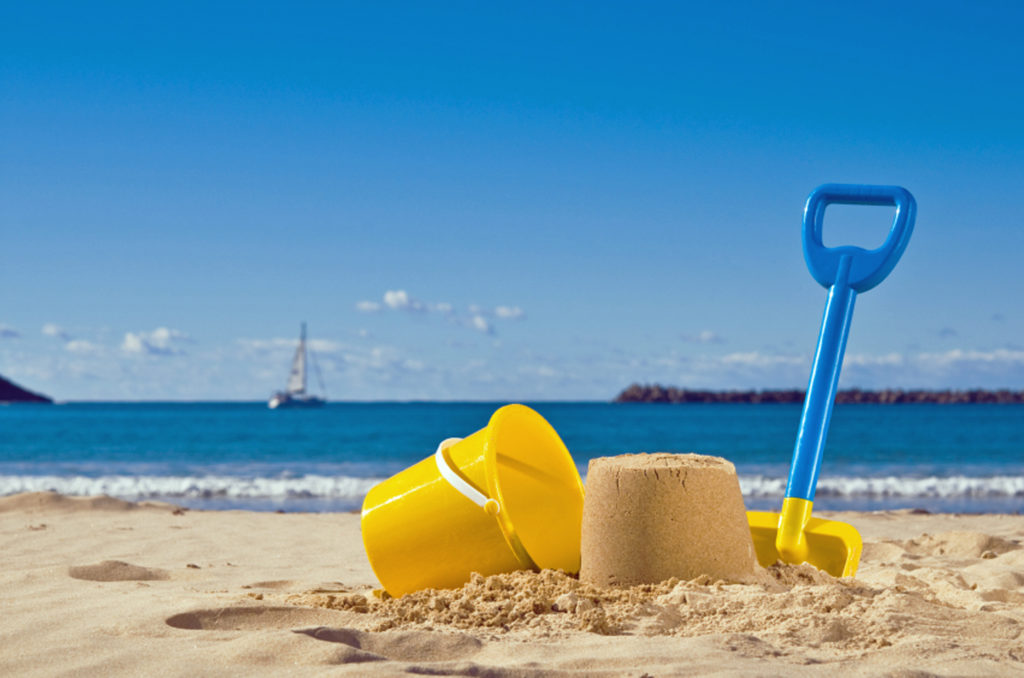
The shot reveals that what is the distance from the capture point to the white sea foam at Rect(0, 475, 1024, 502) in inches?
416

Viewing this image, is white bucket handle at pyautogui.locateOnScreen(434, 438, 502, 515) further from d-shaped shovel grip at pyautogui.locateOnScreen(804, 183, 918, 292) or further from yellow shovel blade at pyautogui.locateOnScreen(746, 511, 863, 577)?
d-shaped shovel grip at pyautogui.locateOnScreen(804, 183, 918, 292)

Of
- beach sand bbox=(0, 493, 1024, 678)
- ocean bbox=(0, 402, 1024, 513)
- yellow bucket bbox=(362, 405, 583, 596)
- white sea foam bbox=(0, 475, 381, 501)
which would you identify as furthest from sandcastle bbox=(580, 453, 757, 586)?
white sea foam bbox=(0, 475, 381, 501)

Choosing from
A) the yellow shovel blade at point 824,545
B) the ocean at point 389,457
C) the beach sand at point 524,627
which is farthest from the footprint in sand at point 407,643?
the ocean at point 389,457

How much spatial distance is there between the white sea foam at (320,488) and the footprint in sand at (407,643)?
7.85m

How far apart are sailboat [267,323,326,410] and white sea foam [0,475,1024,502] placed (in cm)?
3349

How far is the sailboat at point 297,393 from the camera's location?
4647cm

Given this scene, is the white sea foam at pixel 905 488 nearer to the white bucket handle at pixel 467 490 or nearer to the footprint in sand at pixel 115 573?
the footprint in sand at pixel 115 573

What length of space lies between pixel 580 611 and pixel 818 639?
68cm

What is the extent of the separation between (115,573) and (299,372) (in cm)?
4529

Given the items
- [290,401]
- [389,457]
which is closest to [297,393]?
[290,401]

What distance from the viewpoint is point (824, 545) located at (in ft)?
11.4

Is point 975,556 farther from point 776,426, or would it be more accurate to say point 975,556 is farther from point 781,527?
point 776,426

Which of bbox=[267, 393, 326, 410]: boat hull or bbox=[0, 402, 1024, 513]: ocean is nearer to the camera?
bbox=[0, 402, 1024, 513]: ocean

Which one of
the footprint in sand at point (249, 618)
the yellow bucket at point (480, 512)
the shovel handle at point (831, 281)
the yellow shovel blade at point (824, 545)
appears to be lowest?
the footprint in sand at point (249, 618)
